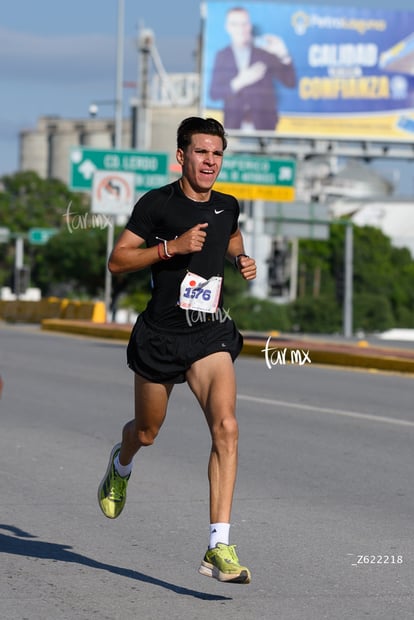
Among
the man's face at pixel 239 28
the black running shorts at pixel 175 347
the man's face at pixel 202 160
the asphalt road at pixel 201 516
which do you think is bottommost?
the asphalt road at pixel 201 516

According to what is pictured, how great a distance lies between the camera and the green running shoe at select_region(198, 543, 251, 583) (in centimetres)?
595

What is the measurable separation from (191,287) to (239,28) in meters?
53.6

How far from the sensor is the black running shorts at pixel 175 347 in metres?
6.43

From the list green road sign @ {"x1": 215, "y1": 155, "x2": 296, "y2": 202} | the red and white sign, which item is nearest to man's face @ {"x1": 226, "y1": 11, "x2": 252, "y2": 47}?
green road sign @ {"x1": 215, "y1": 155, "x2": 296, "y2": 202}

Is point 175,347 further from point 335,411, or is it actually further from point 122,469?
point 335,411

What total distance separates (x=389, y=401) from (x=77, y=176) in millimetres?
32269

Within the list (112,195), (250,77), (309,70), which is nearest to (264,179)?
(250,77)

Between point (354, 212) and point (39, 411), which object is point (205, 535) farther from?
point (354, 212)

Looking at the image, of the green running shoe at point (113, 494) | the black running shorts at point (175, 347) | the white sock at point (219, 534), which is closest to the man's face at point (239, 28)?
the green running shoe at point (113, 494)

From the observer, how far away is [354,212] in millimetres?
138250

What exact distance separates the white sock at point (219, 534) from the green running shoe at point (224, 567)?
3cm

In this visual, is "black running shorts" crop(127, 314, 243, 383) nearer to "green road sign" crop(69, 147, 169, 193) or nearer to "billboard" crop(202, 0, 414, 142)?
"green road sign" crop(69, 147, 169, 193)

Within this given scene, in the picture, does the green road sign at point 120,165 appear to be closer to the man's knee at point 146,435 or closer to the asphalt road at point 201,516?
the asphalt road at point 201,516

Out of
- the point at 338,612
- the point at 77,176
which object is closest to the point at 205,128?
the point at 338,612
